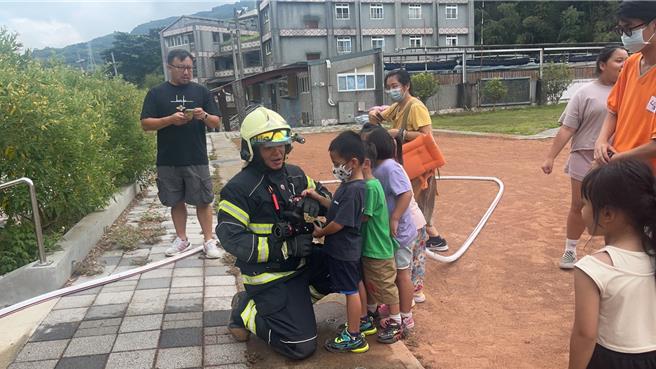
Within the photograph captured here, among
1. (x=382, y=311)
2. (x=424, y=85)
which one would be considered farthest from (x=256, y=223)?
(x=424, y=85)

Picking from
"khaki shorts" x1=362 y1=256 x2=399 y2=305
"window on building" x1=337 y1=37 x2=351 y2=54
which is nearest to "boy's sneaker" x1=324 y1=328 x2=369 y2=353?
"khaki shorts" x1=362 y1=256 x2=399 y2=305

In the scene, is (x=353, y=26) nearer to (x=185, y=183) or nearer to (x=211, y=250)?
(x=185, y=183)

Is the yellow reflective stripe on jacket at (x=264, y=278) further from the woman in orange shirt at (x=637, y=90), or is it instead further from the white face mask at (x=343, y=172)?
the woman in orange shirt at (x=637, y=90)

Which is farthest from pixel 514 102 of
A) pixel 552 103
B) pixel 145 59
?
pixel 145 59

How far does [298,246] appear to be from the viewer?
310 centimetres

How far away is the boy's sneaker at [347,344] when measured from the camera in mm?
3084

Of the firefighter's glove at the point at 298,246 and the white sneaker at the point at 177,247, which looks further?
the white sneaker at the point at 177,247

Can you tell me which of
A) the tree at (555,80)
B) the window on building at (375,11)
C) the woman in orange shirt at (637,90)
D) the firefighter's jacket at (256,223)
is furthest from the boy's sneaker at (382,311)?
the window on building at (375,11)

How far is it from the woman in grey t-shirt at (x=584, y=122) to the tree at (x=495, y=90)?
85.3ft

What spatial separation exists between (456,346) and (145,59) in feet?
241

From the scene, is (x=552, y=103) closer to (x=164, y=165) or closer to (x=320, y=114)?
(x=320, y=114)

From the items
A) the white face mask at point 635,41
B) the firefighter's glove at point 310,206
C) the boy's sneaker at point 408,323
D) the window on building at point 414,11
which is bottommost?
the boy's sneaker at point 408,323

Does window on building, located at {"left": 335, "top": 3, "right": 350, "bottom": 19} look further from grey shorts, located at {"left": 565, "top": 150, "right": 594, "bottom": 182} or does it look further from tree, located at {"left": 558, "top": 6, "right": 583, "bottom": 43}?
grey shorts, located at {"left": 565, "top": 150, "right": 594, "bottom": 182}

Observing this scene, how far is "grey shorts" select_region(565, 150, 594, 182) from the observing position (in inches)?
167
